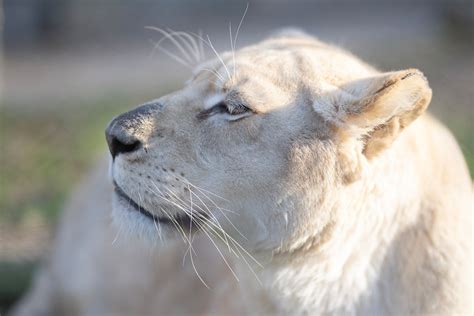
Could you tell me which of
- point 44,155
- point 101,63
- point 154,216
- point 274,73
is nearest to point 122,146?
point 154,216

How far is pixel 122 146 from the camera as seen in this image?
223 centimetres

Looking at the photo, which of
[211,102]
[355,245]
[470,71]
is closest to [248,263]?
[355,245]

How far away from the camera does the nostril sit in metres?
2.21

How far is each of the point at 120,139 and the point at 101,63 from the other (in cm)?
624

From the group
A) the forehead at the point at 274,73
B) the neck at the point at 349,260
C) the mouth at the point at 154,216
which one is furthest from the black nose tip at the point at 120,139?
the neck at the point at 349,260

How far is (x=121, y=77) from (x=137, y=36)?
46.1 inches

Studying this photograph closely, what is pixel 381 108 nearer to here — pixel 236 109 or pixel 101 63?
pixel 236 109

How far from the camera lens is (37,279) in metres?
3.80

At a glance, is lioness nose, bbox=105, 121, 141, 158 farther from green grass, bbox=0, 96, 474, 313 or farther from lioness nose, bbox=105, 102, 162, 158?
green grass, bbox=0, 96, 474, 313

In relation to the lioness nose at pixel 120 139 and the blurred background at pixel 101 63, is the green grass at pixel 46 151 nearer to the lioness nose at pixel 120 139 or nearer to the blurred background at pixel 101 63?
the blurred background at pixel 101 63

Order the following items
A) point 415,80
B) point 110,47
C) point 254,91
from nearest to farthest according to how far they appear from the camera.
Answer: point 415,80
point 254,91
point 110,47

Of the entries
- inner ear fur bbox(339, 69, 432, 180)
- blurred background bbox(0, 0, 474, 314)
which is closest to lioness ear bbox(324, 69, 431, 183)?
inner ear fur bbox(339, 69, 432, 180)

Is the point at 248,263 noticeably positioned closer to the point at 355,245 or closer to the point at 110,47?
the point at 355,245

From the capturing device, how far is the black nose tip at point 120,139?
86.6 inches
